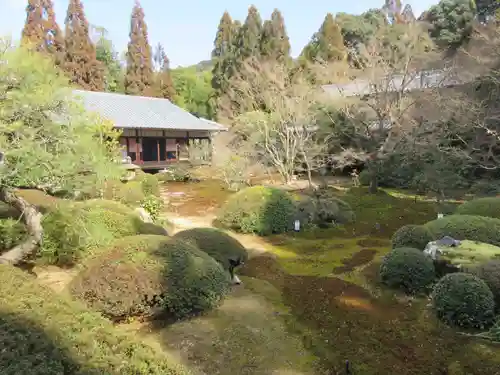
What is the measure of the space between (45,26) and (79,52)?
12.9 ft

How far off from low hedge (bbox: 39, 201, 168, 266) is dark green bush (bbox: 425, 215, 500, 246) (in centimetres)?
591

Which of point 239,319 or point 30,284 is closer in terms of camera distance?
point 30,284

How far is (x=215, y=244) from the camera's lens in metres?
7.03

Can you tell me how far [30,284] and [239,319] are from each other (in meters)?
2.95

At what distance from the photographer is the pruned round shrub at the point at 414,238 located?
7.71m

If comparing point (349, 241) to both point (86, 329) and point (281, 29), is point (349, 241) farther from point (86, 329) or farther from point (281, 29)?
point (281, 29)

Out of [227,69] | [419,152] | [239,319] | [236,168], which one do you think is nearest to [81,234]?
[239,319]

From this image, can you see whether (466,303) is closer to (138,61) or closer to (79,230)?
(79,230)

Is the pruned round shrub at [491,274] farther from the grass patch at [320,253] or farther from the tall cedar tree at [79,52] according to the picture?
the tall cedar tree at [79,52]

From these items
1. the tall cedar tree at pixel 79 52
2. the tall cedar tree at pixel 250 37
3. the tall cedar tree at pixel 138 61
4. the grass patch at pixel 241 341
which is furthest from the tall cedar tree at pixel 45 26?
the grass patch at pixel 241 341

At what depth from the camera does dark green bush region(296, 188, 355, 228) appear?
37.9ft

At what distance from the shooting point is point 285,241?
33.1 feet

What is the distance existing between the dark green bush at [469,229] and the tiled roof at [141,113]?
1706 cm

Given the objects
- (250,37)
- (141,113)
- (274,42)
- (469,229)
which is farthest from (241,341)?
(250,37)
